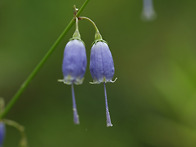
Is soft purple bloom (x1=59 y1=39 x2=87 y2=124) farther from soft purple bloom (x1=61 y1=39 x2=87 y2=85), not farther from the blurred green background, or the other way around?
the blurred green background

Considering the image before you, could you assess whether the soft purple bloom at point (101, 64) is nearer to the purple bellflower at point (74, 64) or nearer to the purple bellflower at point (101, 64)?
the purple bellflower at point (101, 64)

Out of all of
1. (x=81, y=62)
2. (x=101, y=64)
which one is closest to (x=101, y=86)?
(x=101, y=64)

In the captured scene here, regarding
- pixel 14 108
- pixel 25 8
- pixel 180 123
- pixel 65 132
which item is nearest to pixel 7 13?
pixel 25 8

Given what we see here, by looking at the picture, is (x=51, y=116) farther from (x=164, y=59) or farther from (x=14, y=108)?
(x=164, y=59)

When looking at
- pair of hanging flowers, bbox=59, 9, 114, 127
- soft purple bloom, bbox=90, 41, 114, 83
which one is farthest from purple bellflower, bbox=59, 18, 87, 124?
soft purple bloom, bbox=90, 41, 114, 83

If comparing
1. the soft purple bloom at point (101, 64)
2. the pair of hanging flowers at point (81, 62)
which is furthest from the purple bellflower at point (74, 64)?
the soft purple bloom at point (101, 64)
